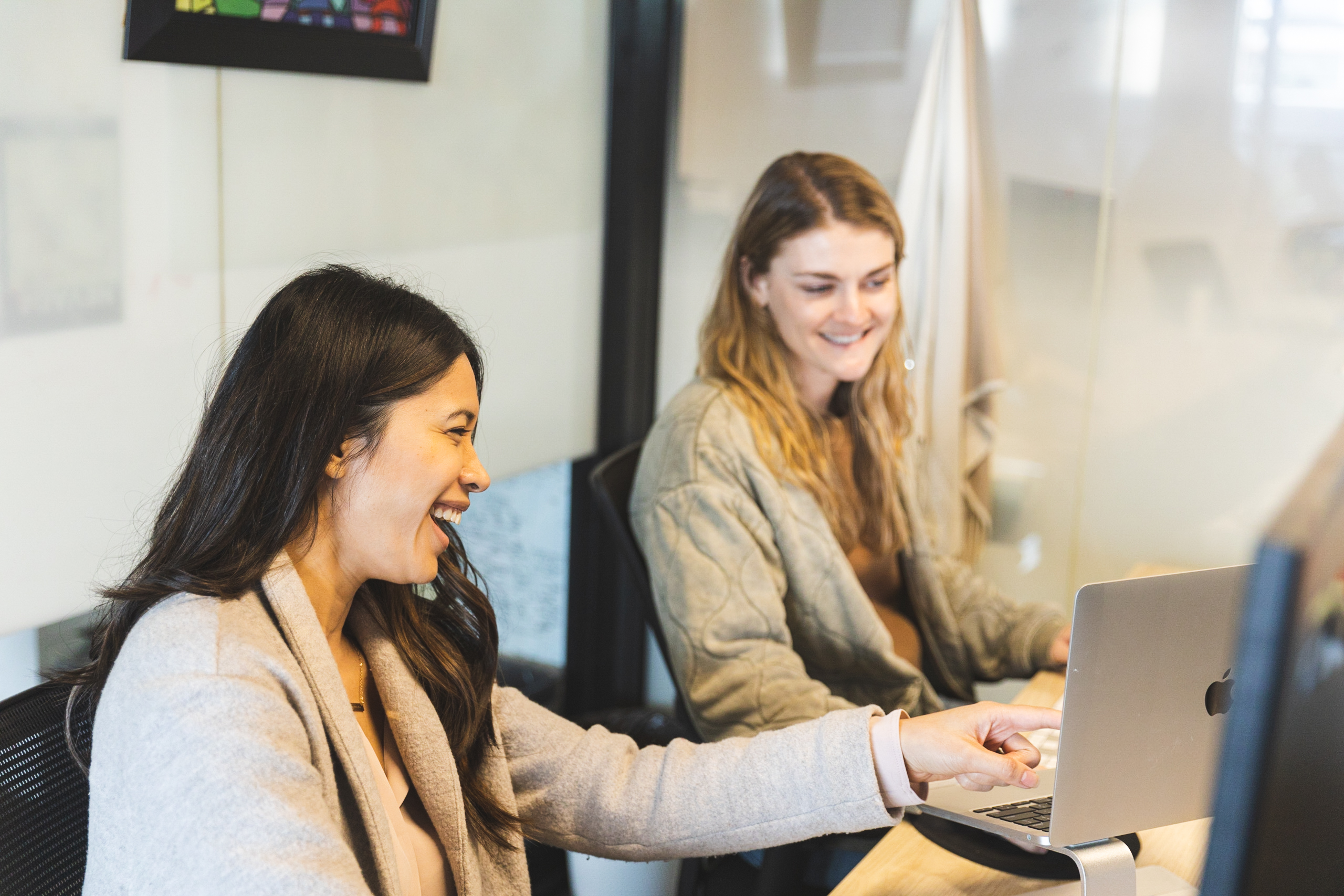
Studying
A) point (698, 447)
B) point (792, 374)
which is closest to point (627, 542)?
point (698, 447)

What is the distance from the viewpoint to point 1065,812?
3.54ft

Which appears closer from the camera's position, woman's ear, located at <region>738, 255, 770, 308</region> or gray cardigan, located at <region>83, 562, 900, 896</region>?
gray cardigan, located at <region>83, 562, 900, 896</region>

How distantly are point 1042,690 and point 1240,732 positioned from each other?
1.39m

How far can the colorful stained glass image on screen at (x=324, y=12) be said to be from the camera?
155 centimetres

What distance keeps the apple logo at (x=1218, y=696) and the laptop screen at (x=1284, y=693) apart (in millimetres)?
581

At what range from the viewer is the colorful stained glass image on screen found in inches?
61.0

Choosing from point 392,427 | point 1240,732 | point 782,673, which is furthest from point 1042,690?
point 1240,732

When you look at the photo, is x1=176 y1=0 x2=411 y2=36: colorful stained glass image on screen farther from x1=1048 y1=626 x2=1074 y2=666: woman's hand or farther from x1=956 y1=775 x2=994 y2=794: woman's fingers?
x1=1048 y1=626 x2=1074 y2=666: woman's hand

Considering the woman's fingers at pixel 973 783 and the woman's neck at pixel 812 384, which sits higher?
the woman's neck at pixel 812 384

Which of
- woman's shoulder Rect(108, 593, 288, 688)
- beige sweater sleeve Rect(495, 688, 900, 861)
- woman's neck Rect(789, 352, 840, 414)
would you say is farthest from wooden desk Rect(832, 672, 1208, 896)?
woman's neck Rect(789, 352, 840, 414)

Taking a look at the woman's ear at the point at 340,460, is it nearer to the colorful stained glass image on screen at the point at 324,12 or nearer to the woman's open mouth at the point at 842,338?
the colorful stained glass image on screen at the point at 324,12

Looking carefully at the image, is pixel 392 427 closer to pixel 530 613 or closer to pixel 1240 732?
pixel 1240 732

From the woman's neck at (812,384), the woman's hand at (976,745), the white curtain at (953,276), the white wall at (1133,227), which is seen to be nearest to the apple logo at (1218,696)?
the woman's hand at (976,745)

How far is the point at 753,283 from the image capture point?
6.40 ft
